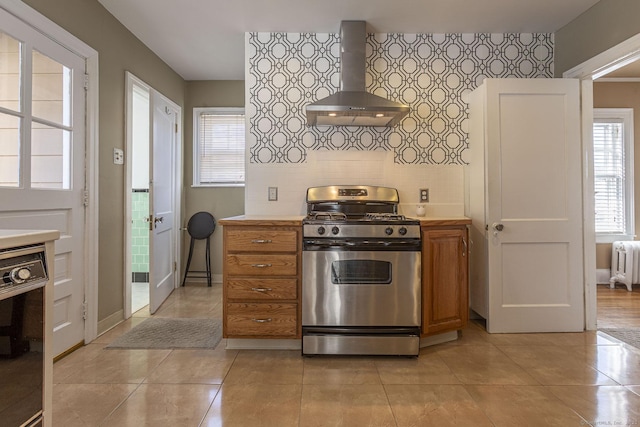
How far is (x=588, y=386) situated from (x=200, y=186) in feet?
13.3

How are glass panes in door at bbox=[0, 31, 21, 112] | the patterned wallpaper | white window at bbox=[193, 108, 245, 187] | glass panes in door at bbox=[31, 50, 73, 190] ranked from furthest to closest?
white window at bbox=[193, 108, 245, 187] → the patterned wallpaper → glass panes in door at bbox=[31, 50, 73, 190] → glass panes in door at bbox=[0, 31, 21, 112]

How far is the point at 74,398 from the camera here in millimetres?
1949

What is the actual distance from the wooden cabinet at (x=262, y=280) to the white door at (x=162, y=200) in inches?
54.3

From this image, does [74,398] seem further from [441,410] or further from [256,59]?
[256,59]

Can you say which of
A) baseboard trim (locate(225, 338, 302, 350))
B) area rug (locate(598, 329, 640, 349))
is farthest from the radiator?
baseboard trim (locate(225, 338, 302, 350))

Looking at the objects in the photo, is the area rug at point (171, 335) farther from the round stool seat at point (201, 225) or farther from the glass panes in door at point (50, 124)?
the round stool seat at point (201, 225)

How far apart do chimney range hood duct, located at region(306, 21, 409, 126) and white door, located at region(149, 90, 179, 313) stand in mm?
1594

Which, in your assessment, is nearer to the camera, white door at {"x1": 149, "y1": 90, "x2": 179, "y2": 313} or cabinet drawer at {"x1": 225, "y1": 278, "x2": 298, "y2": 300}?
cabinet drawer at {"x1": 225, "y1": 278, "x2": 298, "y2": 300}

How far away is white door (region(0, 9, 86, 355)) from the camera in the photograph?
6.69 ft

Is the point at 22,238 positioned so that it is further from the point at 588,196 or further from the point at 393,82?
the point at 588,196

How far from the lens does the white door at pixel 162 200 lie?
11.7 feet

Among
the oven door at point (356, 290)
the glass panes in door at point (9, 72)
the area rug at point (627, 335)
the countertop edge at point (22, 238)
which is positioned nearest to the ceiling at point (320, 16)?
the glass panes in door at point (9, 72)

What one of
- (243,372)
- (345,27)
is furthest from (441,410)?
(345,27)

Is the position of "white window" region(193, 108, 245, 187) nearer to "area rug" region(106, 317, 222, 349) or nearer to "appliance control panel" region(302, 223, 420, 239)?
"area rug" region(106, 317, 222, 349)
